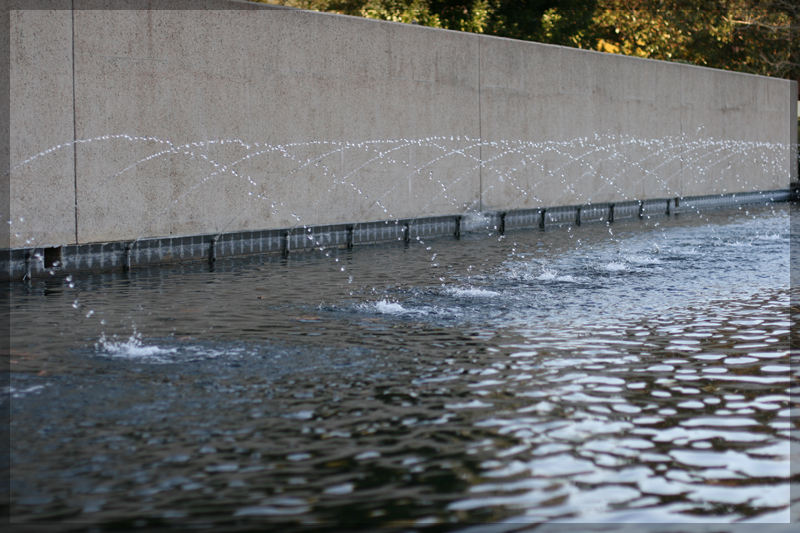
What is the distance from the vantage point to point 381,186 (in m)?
15.5

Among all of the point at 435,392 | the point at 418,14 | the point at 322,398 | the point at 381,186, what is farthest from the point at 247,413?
the point at 418,14

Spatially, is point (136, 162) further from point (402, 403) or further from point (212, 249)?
point (402, 403)

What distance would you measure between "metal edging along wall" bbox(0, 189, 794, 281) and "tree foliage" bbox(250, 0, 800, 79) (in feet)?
25.0

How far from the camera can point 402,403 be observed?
16.3ft

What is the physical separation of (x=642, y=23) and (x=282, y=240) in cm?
2090

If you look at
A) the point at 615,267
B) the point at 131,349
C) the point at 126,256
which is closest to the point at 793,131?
the point at 615,267

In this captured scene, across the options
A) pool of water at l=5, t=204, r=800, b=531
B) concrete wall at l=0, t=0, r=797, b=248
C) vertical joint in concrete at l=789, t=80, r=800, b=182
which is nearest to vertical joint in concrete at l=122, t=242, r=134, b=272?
concrete wall at l=0, t=0, r=797, b=248

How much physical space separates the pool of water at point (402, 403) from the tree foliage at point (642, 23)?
660 inches

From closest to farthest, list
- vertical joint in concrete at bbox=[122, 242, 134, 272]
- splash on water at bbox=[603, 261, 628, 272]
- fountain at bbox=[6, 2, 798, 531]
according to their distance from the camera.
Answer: fountain at bbox=[6, 2, 798, 531], splash on water at bbox=[603, 261, 628, 272], vertical joint in concrete at bbox=[122, 242, 134, 272]

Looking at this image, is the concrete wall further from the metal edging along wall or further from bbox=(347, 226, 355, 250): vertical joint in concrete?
bbox=(347, 226, 355, 250): vertical joint in concrete

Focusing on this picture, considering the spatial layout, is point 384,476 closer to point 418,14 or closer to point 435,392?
point 435,392

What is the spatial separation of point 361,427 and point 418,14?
2123 centimetres

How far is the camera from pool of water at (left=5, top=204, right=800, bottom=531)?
3.60 metres

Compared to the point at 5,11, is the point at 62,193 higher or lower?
lower
